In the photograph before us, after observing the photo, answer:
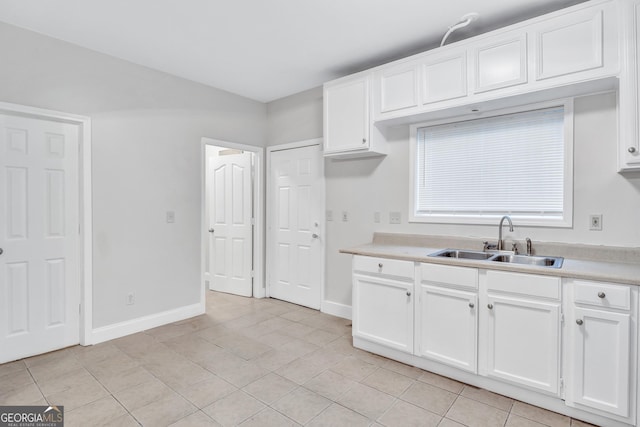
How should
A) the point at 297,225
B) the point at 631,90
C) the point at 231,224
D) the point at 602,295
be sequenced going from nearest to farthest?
the point at 602,295, the point at 631,90, the point at 297,225, the point at 231,224

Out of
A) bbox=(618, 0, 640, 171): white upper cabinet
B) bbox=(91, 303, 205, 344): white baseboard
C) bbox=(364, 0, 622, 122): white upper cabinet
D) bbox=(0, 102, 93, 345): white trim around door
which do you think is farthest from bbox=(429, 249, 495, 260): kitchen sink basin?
bbox=(0, 102, 93, 345): white trim around door

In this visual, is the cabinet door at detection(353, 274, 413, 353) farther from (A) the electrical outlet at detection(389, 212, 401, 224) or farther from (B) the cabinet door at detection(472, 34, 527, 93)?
(B) the cabinet door at detection(472, 34, 527, 93)

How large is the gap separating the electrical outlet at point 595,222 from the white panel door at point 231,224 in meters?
3.58

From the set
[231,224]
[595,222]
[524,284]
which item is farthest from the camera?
[231,224]

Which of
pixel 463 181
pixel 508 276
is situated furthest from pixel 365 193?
pixel 508 276

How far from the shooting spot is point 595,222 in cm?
241

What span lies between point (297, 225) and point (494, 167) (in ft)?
7.60

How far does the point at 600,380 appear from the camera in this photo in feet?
6.37

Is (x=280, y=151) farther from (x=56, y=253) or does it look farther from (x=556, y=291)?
(x=556, y=291)

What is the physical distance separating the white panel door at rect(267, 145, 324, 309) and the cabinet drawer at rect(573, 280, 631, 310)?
2554mm

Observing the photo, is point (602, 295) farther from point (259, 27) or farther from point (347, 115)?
point (259, 27)

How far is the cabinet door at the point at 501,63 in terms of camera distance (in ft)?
7.88
